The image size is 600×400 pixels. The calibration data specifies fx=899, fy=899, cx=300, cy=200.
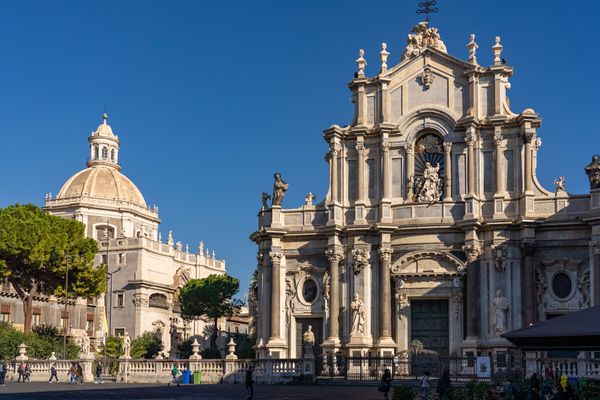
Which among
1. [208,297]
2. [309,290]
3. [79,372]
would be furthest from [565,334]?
[208,297]

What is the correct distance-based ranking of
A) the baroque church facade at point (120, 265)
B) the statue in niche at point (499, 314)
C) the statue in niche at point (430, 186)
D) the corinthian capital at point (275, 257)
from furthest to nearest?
the baroque church facade at point (120, 265) < the corinthian capital at point (275, 257) < the statue in niche at point (430, 186) < the statue in niche at point (499, 314)

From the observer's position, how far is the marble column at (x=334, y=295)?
4659 cm

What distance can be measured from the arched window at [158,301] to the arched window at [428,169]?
39882 millimetres

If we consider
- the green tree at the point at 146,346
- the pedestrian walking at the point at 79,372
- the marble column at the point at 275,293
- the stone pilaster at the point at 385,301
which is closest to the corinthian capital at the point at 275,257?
the marble column at the point at 275,293

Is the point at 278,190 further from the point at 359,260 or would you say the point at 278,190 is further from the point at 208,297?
the point at 208,297

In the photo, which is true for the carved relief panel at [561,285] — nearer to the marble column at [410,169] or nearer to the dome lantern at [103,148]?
the marble column at [410,169]

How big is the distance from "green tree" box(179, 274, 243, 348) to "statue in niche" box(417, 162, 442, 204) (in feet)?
117

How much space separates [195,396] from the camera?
97.5 ft

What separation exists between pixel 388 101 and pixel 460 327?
41.1ft

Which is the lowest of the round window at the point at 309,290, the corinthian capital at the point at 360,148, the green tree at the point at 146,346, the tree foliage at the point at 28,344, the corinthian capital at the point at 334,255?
the green tree at the point at 146,346

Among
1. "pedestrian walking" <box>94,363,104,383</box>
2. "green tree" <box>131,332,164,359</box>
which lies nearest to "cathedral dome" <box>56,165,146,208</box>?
"green tree" <box>131,332,164,359</box>

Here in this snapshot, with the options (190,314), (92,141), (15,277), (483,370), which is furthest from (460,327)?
(92,141)

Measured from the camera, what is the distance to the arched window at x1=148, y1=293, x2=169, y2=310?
267 ft

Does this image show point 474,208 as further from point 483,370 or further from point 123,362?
point 123,362
